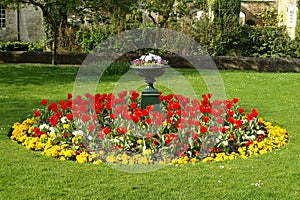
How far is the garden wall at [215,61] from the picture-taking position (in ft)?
57.3

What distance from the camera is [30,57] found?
1944cm

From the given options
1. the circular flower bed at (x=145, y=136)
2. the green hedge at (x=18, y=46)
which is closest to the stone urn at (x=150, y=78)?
the circular flower bed at (x=145, y=136)

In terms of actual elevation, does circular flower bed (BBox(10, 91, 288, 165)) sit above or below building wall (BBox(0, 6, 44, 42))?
below

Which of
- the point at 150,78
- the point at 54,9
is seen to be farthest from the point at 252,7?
the point at 150,78

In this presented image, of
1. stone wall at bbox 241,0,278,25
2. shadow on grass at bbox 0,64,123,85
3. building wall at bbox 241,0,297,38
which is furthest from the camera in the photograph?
stone wall at bbox 241,0,278,25

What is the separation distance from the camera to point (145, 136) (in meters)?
6.30

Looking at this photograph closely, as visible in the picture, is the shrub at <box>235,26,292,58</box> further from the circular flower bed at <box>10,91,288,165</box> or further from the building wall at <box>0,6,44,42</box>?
the building wall at <box>0,6,44,42</box>

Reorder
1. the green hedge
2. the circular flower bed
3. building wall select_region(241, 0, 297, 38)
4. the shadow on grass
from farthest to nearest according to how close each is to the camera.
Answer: building wall select_region(241, 0, 297, 38) → the green hedge → the shadow on grass → the circular flower bed

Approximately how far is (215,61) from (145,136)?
1225cm

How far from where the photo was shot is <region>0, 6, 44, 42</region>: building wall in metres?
29.2

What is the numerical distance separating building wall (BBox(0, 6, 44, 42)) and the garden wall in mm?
Answer: 10326

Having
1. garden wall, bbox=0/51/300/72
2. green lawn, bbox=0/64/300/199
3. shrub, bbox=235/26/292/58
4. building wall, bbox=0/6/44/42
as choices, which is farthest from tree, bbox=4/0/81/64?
A: green lawn, bbox=0/64/300/199

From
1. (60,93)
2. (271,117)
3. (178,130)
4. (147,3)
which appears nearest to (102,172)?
(178,130)

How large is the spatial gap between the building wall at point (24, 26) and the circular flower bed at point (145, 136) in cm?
2349
